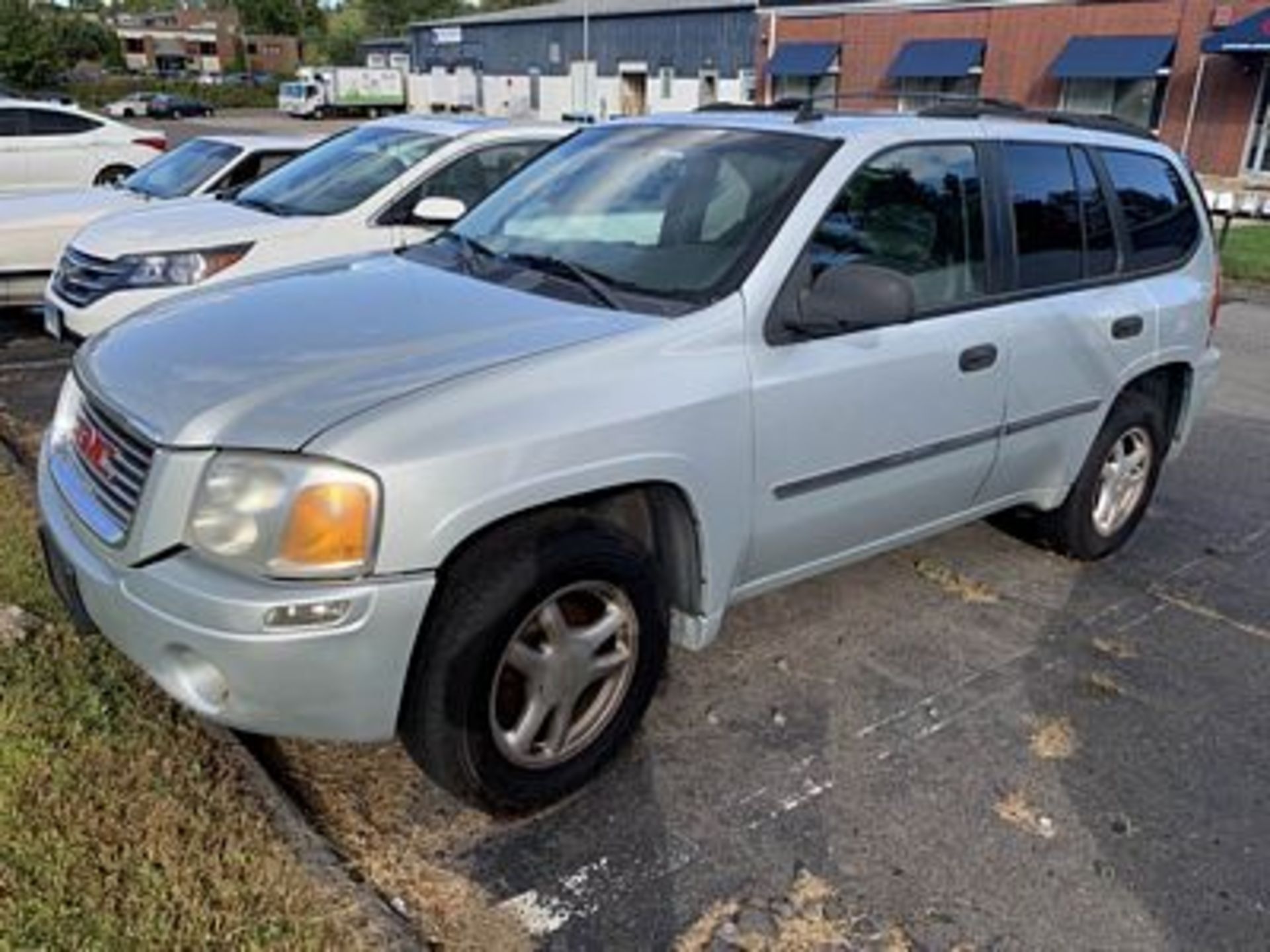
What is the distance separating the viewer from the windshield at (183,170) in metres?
8.52

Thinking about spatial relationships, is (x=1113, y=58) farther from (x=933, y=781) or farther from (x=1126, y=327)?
(x=933, y=781)

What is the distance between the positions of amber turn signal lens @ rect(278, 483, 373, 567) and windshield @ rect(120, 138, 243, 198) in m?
6.71

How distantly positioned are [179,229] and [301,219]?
2.27 feet

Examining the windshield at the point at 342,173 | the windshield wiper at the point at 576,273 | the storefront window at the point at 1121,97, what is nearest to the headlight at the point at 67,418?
the windshield wiper at the point at 576,273

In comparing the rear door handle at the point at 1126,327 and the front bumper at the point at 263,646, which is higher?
the rear door handle at the point at 1126,327

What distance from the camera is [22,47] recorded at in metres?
54.0

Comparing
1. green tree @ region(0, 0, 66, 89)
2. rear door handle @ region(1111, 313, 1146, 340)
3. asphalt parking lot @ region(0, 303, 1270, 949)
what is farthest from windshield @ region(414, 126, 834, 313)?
green tree @ region(0, 0, 66, 89)

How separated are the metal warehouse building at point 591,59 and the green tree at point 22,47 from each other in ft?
60.4

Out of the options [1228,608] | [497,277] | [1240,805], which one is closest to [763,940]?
[1240,805]

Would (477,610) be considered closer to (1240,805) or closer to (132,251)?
(1240,805)

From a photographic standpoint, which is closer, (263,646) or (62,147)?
(263,646)

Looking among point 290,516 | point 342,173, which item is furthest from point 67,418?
point 342,173

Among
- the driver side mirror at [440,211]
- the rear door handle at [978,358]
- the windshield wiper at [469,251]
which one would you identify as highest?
the windshield wiper at [469,251]

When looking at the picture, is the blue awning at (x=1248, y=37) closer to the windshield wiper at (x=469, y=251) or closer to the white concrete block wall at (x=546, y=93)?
the white concrete block wall at (x=546, y=93)
